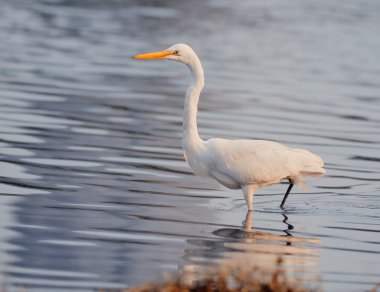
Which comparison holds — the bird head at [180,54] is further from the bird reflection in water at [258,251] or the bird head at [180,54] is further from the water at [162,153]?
the bird reflection in water at [258,251]

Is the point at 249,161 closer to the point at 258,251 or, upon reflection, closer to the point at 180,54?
the point at 180,54

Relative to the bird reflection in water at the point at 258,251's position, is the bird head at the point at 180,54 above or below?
above

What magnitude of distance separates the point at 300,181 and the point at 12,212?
11.8 feet

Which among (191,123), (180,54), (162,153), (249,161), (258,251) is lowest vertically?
(258,251)

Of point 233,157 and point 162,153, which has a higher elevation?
point 233,157

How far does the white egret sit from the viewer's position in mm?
13203

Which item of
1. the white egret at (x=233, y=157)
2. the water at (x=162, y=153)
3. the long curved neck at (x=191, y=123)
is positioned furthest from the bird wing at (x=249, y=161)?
the water at (x=162, y=153)

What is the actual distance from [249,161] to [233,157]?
8.3 inches

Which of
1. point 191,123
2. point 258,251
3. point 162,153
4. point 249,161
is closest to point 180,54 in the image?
point 191,123

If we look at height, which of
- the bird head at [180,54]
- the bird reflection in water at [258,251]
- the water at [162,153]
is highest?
the bird head at [180,54]

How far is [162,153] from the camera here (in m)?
16.8

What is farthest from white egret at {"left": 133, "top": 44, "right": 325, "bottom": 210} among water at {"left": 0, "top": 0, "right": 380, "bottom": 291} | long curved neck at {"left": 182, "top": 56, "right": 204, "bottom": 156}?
water at {"left": 0, "top": 0, "right": 380, "bottom": 291}

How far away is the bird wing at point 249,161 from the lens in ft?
43.2

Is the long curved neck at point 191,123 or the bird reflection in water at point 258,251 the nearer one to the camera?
the bird reflection in water at point 258,251
